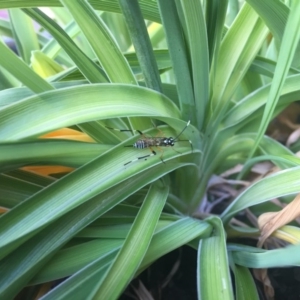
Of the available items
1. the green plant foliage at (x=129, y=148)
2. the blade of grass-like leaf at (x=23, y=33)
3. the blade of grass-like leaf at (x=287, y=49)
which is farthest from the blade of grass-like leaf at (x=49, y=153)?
the blade of grass-like leaf at (x=23, y=33)

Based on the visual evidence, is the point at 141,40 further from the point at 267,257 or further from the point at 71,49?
the point at 267,257

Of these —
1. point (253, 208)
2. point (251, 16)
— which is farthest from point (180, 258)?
point (251, 16)

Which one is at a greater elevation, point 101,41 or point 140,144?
point 101,41

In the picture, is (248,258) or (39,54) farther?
(39,54)

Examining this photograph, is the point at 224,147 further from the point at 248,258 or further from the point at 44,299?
the point at 44,299

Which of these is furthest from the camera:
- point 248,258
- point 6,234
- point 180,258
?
point 180,258

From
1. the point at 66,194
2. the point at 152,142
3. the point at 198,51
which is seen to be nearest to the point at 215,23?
the point at 198,51

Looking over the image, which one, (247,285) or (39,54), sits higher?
(39,54)

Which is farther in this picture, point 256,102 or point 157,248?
point 256,102
